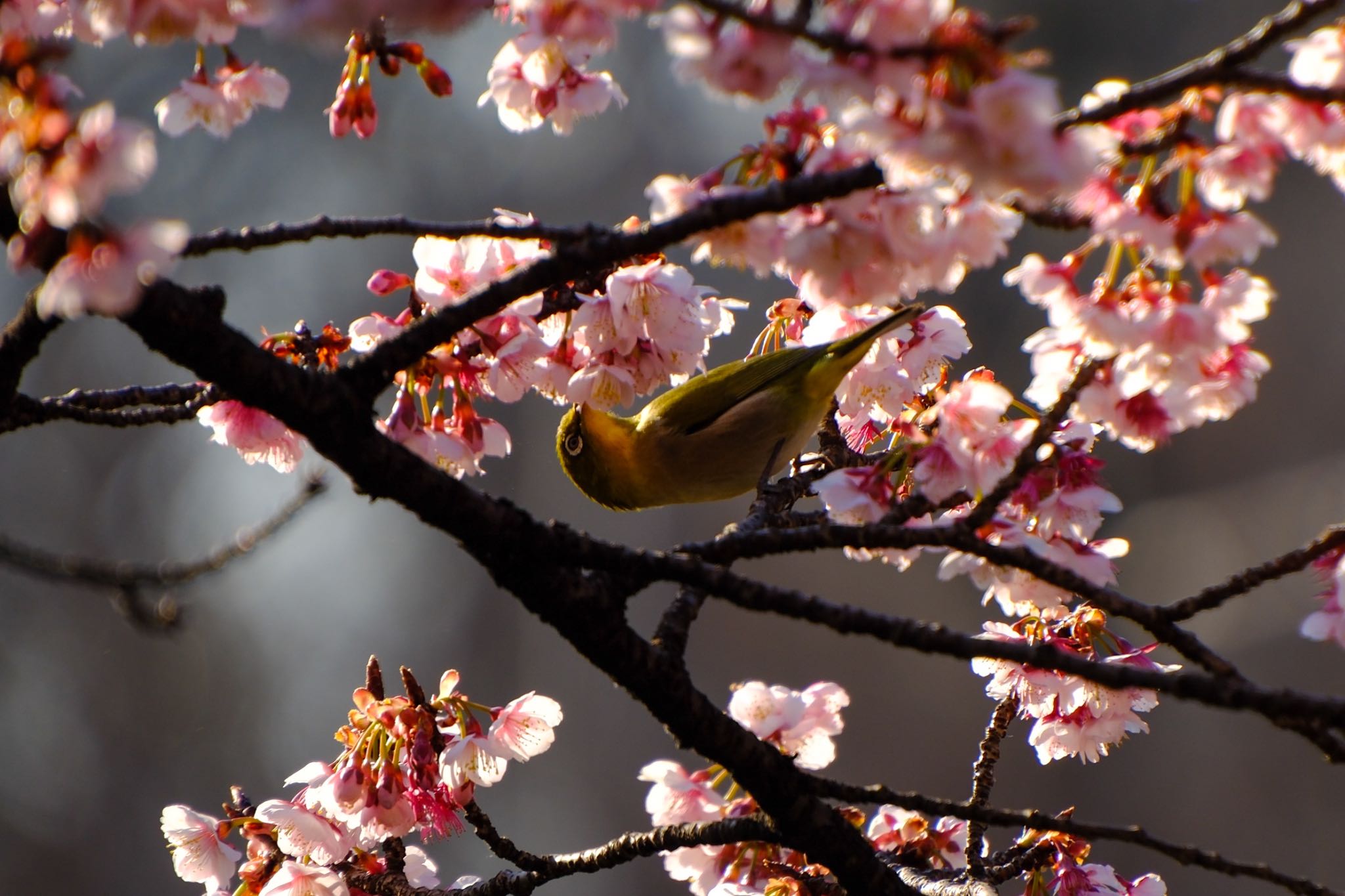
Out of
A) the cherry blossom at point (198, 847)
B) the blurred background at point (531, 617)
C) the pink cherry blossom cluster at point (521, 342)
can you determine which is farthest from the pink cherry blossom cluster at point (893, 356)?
the blurred background at point (531, 617)

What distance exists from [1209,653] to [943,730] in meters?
7.07

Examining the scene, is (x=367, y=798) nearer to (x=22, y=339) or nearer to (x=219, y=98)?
(x=22, y=339)

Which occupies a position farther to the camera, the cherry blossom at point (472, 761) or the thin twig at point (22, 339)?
the cherry blossom at point (472, 761)

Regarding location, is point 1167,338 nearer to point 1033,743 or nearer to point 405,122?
point 1033,743

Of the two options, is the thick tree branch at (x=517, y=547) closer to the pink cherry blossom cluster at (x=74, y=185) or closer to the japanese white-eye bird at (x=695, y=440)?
the pink cherry blossom cluster at (x=74, y=185)

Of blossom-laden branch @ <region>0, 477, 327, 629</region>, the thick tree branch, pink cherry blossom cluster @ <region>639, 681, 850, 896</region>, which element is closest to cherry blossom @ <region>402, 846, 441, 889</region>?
pink cherry blossom cluster @ <region>639, 681, 850, 896</region>

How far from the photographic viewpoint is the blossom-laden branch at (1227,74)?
898mm

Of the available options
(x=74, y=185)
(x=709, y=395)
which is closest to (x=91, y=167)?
(x=74, y=185)

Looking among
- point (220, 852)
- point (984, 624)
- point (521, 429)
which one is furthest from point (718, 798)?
point (521, 429)

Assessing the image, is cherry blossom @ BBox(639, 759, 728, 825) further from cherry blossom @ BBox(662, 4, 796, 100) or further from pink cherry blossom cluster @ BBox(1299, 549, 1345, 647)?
cherry blossom @ BBox(662, 4, 796, 100)

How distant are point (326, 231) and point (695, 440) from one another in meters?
1.49

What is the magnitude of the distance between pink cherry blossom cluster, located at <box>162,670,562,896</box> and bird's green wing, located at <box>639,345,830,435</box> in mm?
1015

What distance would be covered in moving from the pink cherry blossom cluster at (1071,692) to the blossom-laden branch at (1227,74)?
72 centimetres

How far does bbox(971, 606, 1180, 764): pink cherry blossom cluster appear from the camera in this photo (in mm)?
1466
